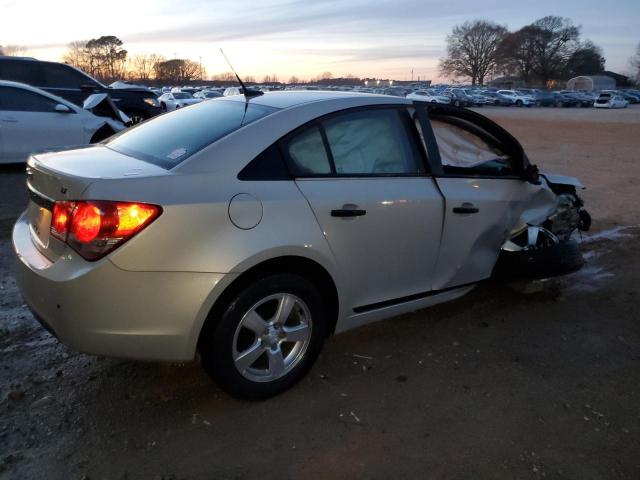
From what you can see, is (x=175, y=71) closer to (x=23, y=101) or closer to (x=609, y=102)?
(x=609, y=102)

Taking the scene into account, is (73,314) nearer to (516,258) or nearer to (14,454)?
(14,454)

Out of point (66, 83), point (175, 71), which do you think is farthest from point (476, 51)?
point (66, 83)

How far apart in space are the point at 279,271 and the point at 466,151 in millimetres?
1795

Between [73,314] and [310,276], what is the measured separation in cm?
119

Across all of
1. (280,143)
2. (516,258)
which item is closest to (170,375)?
(280,143)

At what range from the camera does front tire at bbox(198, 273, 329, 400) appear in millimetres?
2725

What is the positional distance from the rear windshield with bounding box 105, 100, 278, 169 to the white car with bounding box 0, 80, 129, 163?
5990mm

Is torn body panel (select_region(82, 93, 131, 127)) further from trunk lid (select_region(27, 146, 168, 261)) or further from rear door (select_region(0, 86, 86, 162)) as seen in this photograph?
trunk lid (select_region(27, 146, 168, 261))

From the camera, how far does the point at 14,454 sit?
252cm

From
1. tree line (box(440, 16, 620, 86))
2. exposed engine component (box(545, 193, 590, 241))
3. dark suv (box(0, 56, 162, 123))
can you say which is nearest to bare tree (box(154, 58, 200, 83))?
tree line (box(440, 16, 620, 86))

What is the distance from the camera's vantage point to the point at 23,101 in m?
9.00

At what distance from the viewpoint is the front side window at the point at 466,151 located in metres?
3.65

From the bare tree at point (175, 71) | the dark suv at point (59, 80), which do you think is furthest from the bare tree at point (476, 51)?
the dark suv at point (59, 80)

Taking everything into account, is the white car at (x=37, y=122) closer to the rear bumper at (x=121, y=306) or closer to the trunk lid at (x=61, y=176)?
the trunk lid at (x=61, y=176)
